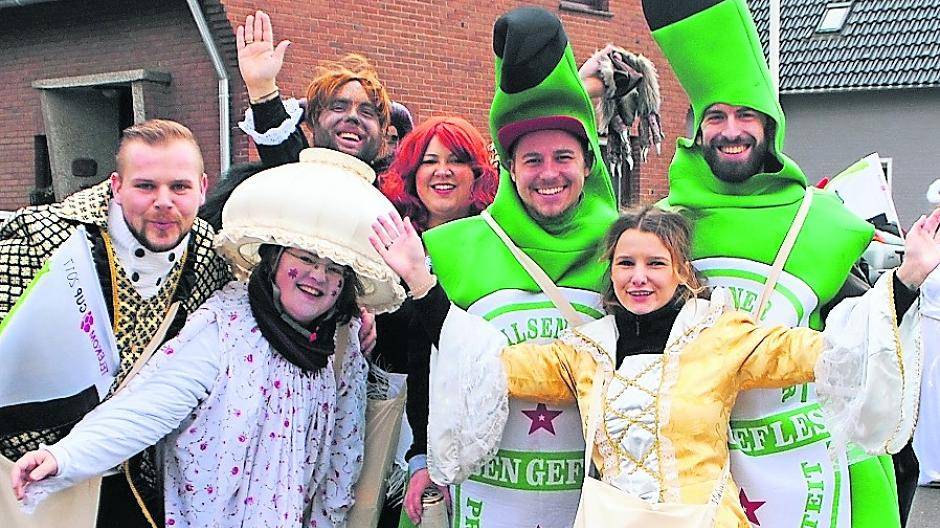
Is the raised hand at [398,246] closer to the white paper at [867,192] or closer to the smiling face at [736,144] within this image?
the smiling face at [736,144]

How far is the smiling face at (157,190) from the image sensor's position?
2.92 metres

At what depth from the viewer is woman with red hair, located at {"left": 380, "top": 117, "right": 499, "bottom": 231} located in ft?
12.5

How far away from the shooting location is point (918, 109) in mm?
18047

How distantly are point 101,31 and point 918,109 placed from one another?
13.0 metres

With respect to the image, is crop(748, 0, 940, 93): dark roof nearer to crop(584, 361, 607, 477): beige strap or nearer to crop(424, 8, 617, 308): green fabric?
crop(424, 8, 617, 308): green fabric

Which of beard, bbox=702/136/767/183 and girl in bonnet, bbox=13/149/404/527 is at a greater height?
beard, bbox=702/136/767/183

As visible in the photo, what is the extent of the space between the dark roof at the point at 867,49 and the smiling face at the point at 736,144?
49.5 feet

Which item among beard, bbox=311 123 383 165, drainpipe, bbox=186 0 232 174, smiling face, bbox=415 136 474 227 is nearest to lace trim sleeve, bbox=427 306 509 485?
smiling face, bbox=415 136 474 227

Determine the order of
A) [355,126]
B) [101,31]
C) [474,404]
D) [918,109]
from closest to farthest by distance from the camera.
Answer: [474,404], [355,126], [101,31], [918,109]

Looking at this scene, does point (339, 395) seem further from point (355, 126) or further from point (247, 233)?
point (355, 126)

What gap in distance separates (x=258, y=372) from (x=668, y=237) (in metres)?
1.13

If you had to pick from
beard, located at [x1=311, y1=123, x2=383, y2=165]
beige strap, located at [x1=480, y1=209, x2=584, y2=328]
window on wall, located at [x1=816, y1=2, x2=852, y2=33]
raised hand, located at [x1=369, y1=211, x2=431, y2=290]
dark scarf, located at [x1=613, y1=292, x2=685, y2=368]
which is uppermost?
window on wall, located at [x1=816, y1=2, x2=852, y2=33]

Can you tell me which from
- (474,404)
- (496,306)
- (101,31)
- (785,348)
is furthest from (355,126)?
(101,31)

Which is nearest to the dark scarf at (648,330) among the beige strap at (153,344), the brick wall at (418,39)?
the beige strap at (153,344)
